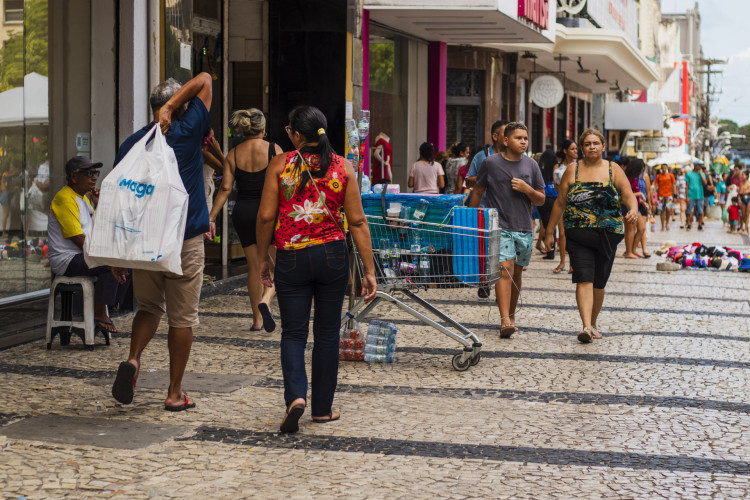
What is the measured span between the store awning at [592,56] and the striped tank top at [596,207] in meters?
13.5

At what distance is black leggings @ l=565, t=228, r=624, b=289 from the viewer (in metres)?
A: 8.84

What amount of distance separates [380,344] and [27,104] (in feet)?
13.5

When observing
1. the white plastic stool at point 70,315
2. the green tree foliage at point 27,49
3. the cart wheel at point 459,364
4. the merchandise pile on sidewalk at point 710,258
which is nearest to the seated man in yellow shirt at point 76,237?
the white plastic stool at point 70,315

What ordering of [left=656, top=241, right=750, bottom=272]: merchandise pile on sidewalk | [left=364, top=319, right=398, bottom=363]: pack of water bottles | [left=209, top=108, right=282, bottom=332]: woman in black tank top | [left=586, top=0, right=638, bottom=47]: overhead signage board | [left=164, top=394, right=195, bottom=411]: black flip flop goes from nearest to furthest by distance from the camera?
[left=164, top=394, right=195, bottom=411]: black flip flop < [left=364, top=319, right=398, bottom=363]: pack of water bottles < [left=209, top=108, right=282, bottom=332]: woman in black tank top < [left=656, top=241, right=750, bottom=272]: merchandise pile on sidewalk < [left=586, top=0, right=638, bottom=47]: overhead signage board

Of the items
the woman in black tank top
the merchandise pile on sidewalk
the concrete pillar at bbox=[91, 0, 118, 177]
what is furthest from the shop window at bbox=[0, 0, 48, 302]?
the merchandise pile on sidewalk

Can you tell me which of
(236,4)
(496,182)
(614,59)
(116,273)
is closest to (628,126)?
(614,59)

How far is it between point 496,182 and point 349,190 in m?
3.45

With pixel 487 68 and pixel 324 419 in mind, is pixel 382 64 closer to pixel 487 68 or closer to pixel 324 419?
pixel 487 68

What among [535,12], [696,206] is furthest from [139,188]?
[696,206]

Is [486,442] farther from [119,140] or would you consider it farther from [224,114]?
[224,114]

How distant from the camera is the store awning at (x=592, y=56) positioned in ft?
78.9

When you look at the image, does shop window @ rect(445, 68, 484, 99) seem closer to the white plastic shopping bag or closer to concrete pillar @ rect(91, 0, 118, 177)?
concrete pillar @ rect(91, 0, 118, 177)

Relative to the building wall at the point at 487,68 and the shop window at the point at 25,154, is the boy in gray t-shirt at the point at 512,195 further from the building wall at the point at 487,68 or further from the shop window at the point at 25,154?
the building wall at the point at 487,68

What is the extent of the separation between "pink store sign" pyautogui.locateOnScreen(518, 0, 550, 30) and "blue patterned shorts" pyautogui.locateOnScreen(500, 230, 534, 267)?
868cm
